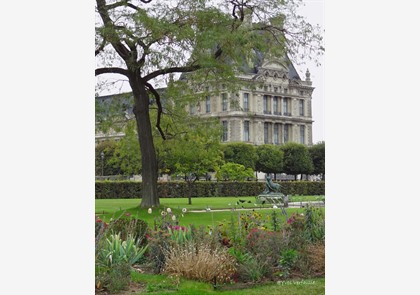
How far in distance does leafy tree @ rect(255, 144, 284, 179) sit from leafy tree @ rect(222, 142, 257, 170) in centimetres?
15

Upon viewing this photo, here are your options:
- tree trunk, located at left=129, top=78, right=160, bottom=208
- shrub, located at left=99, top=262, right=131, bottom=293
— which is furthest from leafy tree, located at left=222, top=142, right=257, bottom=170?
shrub, located at left=99, top=262, right=131, bottom=293

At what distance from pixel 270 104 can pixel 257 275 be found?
11.6 feet

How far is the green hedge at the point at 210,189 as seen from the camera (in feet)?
33.9

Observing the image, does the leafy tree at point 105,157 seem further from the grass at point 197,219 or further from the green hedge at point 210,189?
the grass at point 197,219

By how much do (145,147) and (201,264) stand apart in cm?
320

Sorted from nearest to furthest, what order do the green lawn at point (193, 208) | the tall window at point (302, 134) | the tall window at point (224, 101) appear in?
the green lawn at point (193, 208)
the tall window at point (302, 134)
the tall window at point (224, 101)

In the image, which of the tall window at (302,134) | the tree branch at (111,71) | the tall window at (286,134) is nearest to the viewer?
the tree branch at (111,71)

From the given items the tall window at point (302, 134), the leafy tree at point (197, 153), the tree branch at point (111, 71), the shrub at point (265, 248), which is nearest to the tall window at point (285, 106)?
the tall window at point (302, 134)

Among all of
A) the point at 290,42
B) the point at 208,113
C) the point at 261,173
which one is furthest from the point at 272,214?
the point at 290,42

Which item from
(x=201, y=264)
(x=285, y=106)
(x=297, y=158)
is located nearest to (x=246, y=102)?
(x=285, y=106)

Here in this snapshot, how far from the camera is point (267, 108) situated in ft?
35.9

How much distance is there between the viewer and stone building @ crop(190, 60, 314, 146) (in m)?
10.4

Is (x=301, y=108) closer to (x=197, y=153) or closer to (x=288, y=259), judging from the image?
(x=197, y=153)

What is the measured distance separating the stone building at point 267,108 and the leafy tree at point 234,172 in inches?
19.3
